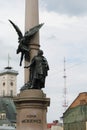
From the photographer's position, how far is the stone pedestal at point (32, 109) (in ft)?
63.1

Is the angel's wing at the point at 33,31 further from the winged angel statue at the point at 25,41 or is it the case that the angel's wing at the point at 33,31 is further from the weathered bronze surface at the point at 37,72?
the weathered bronze surface at the point at 37,72

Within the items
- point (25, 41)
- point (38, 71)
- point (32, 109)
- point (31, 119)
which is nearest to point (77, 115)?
point (25, 41)

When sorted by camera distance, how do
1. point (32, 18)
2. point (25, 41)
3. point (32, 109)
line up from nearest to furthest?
point (32, 109) → point (25, 41) → point (32, 18)

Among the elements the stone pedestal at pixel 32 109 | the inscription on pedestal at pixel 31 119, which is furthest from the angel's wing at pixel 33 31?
the inscription on pedestal at pixel 31 119

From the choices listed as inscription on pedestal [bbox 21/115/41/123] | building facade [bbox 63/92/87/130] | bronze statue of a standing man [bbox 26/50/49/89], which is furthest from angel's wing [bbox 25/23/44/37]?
building facade [bbox 63/92/87/130]

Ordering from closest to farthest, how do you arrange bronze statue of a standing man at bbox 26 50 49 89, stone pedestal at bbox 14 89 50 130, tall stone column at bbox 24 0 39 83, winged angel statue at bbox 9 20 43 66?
1. stone pedestal at bbox 14 89 50 130
2. bronze statue of a standing man at bbox 26 50 49 89
3. winged angel statue at bbox 9 20 43 66
4. tall stone column at bbox 24 0 39 83

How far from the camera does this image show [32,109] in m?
19.4

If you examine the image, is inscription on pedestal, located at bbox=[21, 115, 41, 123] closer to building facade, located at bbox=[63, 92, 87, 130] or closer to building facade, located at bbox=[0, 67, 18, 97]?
building facade, located at bbox=[63, 92, 87, 130]

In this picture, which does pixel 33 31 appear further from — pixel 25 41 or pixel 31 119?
pixel 31 119

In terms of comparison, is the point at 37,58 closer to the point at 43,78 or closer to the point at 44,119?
the point at 43,78

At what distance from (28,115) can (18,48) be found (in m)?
3.37

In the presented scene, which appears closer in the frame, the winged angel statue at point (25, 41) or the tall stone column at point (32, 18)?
the winged angel statue at point (25, 41)

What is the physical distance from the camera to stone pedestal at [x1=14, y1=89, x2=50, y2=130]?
19234 millimetres

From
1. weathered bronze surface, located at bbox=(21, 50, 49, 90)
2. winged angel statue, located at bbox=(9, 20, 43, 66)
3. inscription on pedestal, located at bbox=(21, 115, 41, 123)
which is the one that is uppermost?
winged angel statue, located at bbox=(9, 20, 43, 66)
